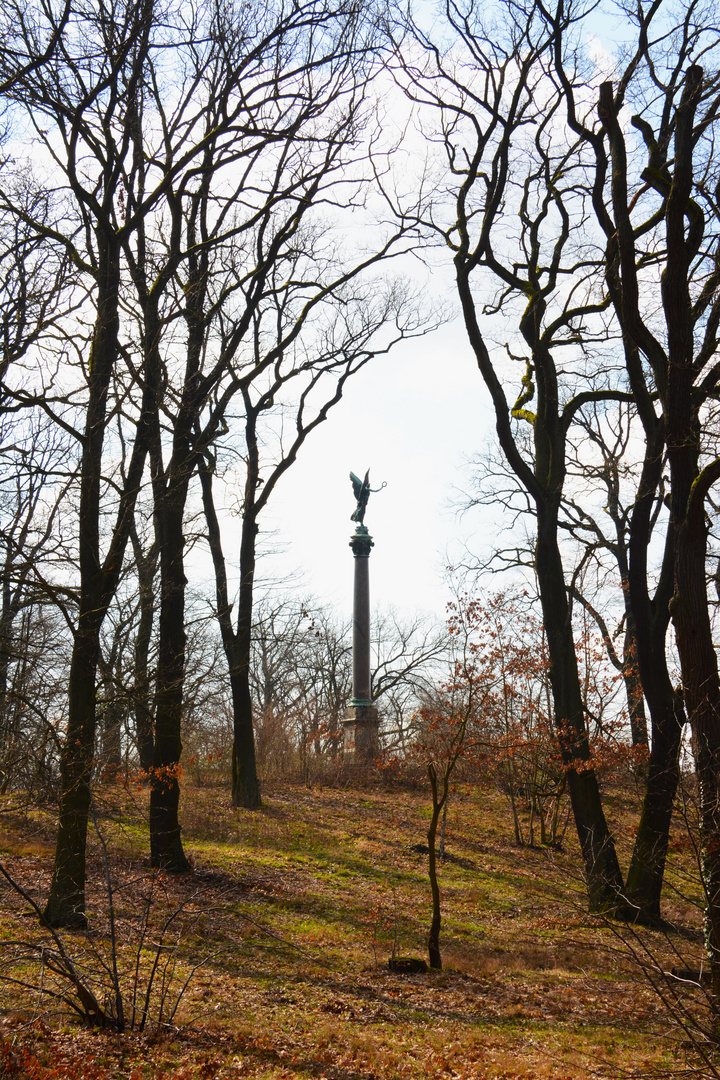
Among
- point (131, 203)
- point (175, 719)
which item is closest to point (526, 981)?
point (175, 719)

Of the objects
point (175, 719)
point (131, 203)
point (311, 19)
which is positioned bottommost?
point (175, 719)

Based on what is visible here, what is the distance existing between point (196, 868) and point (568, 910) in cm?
526

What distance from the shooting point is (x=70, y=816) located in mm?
7922

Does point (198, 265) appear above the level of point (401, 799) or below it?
above

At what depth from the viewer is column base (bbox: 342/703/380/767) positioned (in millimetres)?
19661

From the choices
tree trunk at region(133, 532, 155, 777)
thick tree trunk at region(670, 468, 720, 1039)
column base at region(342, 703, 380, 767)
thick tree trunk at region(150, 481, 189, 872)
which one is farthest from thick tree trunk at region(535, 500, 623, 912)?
column base at region(342, 703, 380, 767)

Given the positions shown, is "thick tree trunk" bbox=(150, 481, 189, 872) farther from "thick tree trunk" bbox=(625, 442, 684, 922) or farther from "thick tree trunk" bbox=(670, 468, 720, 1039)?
"thick tree trunk" bbox=(670, 468, 720, 1039)

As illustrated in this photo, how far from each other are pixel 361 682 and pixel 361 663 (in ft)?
1.63

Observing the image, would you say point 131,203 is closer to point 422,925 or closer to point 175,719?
point 175,719

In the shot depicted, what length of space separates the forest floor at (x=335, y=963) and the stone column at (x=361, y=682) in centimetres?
461

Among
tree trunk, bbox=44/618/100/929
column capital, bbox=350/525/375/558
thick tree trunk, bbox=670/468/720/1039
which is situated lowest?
tree trunk, bbox=44/618/100/929

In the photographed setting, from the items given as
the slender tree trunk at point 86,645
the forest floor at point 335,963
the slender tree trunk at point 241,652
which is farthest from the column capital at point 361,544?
the slender tree trunk at point 86,645

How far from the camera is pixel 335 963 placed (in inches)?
317

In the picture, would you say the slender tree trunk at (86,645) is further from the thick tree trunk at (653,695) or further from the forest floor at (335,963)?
the thick tree trunk at (653,695)
